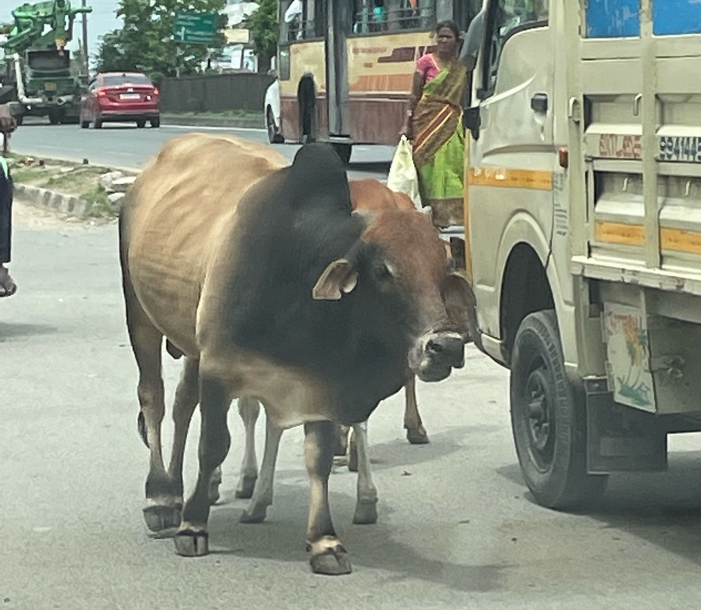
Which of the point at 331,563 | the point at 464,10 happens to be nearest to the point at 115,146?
the point at 464,10

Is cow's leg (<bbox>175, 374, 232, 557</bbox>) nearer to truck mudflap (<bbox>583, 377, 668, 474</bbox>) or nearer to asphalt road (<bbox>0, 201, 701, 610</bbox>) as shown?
asphalt road (<bbox>0, 201, 701, 610</bbox>)

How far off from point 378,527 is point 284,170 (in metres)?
1.58

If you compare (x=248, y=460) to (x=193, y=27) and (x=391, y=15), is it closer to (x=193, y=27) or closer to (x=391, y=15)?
(x=391, y=15)

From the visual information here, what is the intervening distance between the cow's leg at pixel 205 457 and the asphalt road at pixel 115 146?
51.5 ft

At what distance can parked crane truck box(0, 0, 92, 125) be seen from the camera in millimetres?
56219

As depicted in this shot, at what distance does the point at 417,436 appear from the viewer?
27.5 ft

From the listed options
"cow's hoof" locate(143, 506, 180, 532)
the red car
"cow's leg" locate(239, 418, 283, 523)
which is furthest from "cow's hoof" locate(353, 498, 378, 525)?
the red car

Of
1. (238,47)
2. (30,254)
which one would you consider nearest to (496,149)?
(30,254)

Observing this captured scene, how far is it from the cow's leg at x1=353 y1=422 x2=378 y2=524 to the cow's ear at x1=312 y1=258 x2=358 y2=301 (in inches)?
53.9

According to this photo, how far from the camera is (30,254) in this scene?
57.5 ft

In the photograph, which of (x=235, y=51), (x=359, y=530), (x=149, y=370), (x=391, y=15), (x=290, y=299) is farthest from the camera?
(x=235, y=51)

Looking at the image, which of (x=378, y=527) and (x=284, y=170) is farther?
(x=378, y=527)

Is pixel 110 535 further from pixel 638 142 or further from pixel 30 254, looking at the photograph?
pixel 30 254

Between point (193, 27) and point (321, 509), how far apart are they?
220ft
